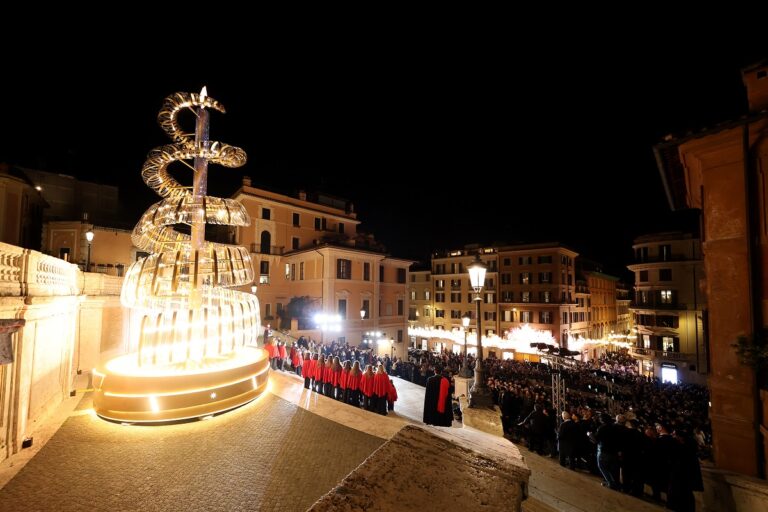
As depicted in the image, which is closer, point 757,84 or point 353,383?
point 757,84

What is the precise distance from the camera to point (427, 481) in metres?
1.96

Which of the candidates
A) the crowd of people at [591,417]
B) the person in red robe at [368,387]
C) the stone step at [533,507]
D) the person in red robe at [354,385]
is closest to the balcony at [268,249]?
the crowd of people at [591,417]

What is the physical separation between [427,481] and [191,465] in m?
5.41

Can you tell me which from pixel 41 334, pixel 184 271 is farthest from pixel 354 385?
pixel 41 334

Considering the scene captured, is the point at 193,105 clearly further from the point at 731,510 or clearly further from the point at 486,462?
the point at 731,510

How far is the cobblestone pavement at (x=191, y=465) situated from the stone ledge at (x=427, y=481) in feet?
10.8

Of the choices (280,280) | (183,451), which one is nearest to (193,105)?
(183,451)

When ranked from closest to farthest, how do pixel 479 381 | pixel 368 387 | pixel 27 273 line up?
pixel 27 273
pixel 479 381
pixel 368 387

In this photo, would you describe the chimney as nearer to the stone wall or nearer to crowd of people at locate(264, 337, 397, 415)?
crowd of people at locate(264, 337, 397, 415)

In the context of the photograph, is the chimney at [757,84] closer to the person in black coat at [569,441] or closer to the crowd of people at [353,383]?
the person in black coat at [569,441]

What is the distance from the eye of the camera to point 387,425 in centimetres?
746

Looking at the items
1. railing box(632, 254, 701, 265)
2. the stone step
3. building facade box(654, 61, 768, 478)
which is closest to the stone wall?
the stone step

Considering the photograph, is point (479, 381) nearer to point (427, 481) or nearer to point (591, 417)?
point (591, 417)

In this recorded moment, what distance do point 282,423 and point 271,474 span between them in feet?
7.45
